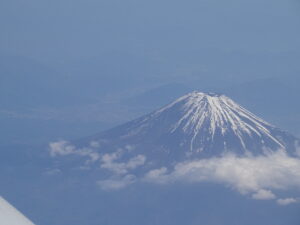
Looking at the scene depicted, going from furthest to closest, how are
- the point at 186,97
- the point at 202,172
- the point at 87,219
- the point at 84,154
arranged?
the point at 84,154, the point at 186,97, the point at 202,172, the point at 87,219

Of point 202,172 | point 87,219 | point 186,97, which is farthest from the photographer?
point 186,97

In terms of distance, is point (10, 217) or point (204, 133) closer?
point (10, 217)

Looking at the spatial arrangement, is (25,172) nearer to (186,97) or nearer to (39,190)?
(39,190)

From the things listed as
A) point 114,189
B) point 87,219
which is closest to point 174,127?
point 114,189

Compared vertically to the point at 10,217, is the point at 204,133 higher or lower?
higher

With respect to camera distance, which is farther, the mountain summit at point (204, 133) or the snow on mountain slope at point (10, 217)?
→ the mountain summit at point (204, 133)
